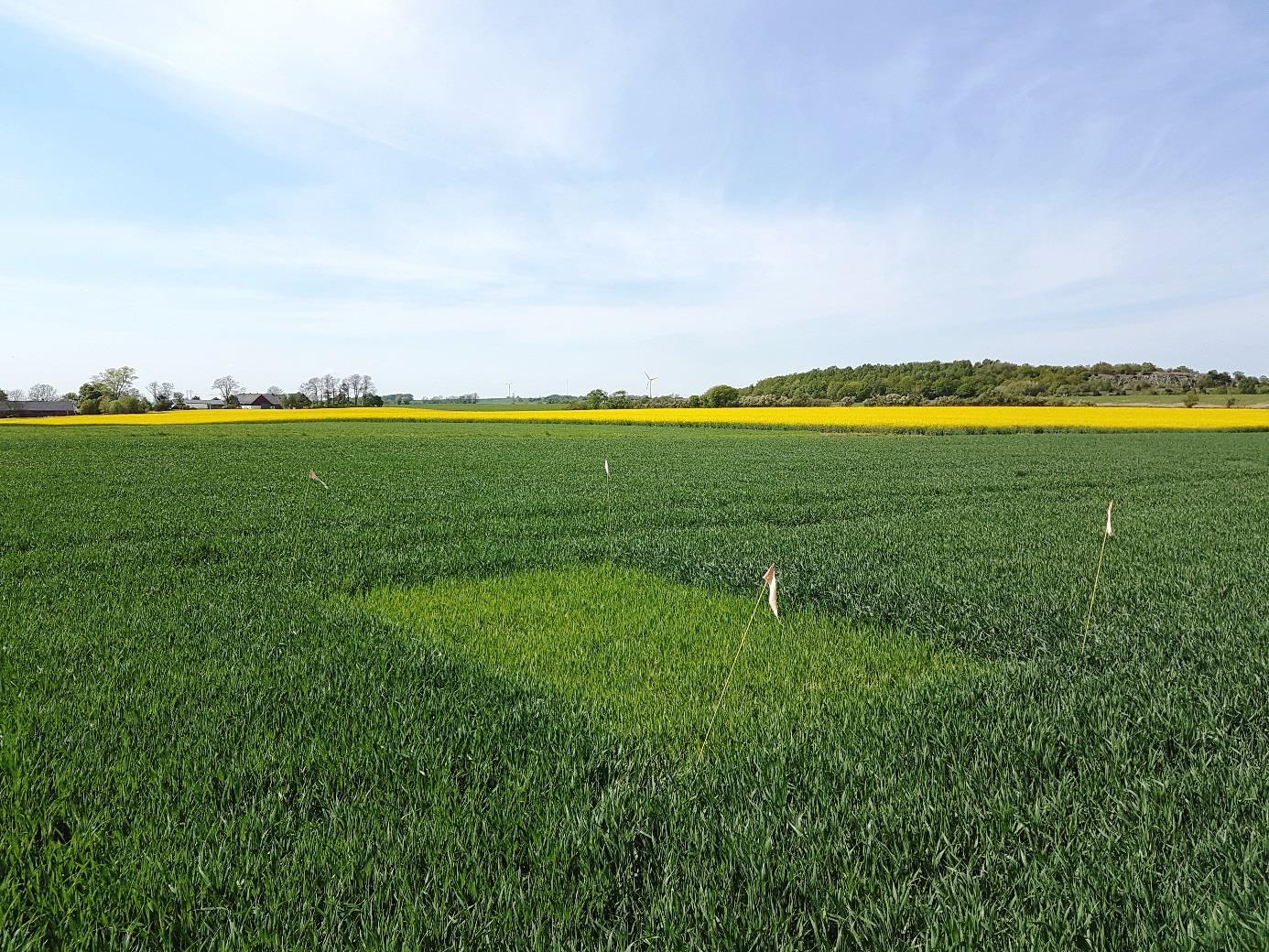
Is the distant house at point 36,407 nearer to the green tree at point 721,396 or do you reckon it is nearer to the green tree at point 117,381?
the green tree at point 117,381

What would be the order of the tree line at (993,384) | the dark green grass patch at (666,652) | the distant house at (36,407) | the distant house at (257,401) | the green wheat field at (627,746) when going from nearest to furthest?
the green wheat field at (627,746) < the dark green grass patch at (666,652) < the tree line at (993,384) < the distant house at (36,407) < the distant house at (257,401)

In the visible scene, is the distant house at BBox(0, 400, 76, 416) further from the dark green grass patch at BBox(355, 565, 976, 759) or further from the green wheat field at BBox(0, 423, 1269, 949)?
the dark green grass patch at BBox(355, 565, 976, 759)

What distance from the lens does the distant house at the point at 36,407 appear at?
98.6 meters

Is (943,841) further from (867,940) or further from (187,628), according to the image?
(187,628)

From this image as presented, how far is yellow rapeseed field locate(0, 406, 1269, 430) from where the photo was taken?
53.1 metres

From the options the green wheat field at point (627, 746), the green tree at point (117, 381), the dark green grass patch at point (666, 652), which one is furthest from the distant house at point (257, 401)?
the dark green grass patch at point (666, 652)

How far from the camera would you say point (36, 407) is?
106 meters

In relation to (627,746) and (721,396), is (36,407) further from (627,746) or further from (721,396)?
(627,746)

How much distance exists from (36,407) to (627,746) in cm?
14150

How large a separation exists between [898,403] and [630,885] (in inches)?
3735

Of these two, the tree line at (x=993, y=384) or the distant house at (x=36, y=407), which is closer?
the tree line at (x=993, y=384)

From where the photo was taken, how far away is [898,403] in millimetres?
89688

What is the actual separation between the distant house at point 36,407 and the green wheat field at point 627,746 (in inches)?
4724

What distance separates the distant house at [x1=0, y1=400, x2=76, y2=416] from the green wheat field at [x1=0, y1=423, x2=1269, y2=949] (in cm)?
11999
